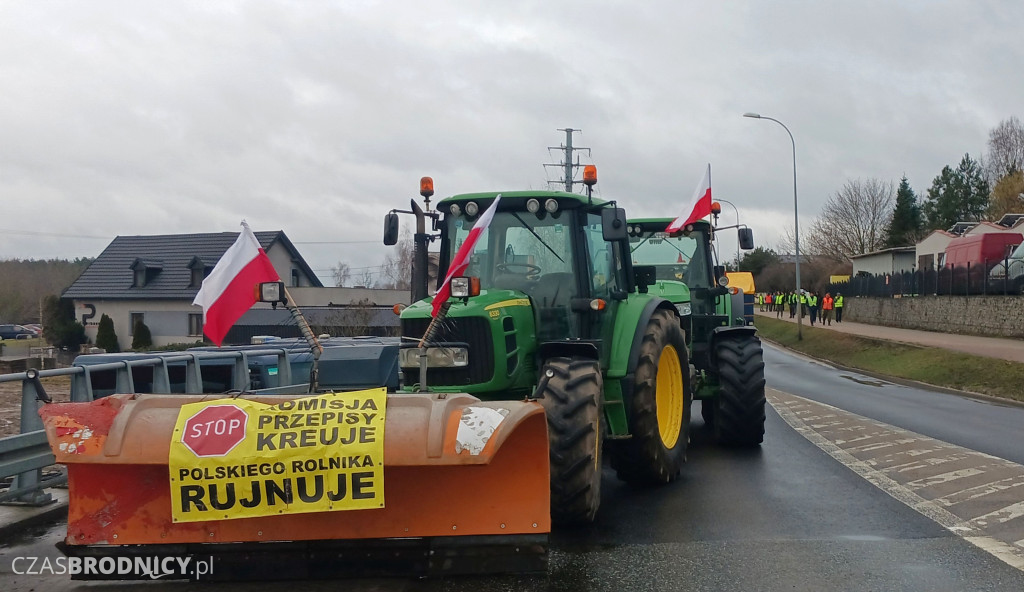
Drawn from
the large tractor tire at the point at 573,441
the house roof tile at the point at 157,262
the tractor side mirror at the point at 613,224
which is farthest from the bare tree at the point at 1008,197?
the large tractor tire at the point at 573,441

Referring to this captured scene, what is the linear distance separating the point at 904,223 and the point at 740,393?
217 feet

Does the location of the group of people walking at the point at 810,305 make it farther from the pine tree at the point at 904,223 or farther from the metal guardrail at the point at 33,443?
the metal guardrail at the point at 33,443

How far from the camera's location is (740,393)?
32.1 feet

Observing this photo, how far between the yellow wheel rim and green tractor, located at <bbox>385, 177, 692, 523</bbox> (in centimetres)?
1

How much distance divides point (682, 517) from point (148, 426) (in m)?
3.97

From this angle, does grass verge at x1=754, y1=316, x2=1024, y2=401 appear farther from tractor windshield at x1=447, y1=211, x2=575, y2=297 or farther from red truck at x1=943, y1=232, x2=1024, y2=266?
tractor windshield at x1=447, y1=211, x2=575, y2=297

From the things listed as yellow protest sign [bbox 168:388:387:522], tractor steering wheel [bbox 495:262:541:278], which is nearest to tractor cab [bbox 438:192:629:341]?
tractor steering wheel [bbox 495:262:541:278]

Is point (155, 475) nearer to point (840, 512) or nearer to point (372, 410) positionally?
point (372, 410)

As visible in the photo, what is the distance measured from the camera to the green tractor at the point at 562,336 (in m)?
5.82

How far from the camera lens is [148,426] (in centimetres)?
489

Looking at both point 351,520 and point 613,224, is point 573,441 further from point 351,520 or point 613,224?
point 613,224

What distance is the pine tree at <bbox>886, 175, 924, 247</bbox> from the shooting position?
68.8 meters

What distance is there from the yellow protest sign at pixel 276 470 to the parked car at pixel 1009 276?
27613mm

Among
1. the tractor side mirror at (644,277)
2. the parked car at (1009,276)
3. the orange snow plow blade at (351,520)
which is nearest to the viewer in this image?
the orange snow plow blade at (351,520)
